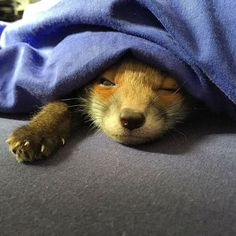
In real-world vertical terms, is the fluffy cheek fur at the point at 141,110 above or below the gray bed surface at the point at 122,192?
below

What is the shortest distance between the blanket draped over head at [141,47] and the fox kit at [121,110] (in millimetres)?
48

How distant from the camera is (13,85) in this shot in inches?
45.9

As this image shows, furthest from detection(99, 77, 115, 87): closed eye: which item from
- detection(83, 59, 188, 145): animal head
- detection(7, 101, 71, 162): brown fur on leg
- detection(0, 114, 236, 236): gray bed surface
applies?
detection(0, 114, 236, 236): gray bed surface

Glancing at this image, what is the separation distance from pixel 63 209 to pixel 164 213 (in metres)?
0.17

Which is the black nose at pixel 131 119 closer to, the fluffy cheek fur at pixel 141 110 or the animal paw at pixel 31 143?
the fluffy cheek fur at pixel 141 110

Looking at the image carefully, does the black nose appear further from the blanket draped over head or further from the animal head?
the blanket draped over head

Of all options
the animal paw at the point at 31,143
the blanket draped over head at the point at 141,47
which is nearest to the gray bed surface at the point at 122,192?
the animal paw at the point at 31,143

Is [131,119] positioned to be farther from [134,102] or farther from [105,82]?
[105,82]

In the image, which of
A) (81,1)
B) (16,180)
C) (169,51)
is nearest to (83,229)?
(16,180)

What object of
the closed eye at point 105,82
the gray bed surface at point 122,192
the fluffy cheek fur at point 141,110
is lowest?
the fluffy cheek fur at point 141,110

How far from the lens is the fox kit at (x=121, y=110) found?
987 millimetres

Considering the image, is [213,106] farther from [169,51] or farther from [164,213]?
[164,213]

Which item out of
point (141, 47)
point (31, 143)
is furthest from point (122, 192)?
point (141, 47)

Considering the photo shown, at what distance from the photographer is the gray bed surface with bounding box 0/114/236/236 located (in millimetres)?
684
